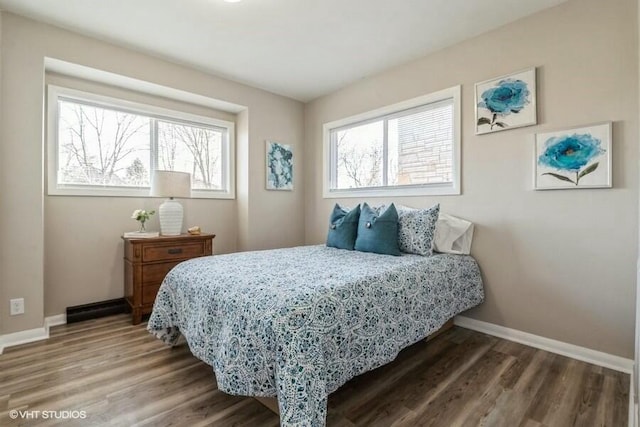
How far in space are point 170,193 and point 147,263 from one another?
0.68 m

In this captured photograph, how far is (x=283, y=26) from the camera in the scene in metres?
2.51

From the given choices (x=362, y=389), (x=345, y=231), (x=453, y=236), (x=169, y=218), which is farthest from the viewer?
(x=169, y=218)

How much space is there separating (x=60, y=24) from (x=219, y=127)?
168cm

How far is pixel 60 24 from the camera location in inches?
97.0

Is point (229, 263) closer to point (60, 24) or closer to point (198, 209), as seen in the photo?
point (198, 209)

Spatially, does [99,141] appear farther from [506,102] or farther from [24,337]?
[506,102]

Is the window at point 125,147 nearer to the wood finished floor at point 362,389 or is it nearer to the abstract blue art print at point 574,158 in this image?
the wood finished floor at point 362,389

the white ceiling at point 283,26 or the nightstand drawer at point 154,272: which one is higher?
the white ceiling at point 283,26

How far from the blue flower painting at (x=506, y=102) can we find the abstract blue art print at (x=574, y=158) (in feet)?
0.71

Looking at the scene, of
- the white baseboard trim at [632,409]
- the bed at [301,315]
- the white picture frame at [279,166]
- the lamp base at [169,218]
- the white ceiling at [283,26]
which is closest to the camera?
the bed at [301,315]

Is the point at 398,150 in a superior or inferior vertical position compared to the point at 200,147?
inferior

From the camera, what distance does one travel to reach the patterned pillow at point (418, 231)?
2.43 m

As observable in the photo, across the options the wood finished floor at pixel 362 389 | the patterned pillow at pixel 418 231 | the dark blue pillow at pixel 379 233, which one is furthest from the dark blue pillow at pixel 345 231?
the wood finished floor at pixel 362 389

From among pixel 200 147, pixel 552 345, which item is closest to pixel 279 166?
pixel 200 147
